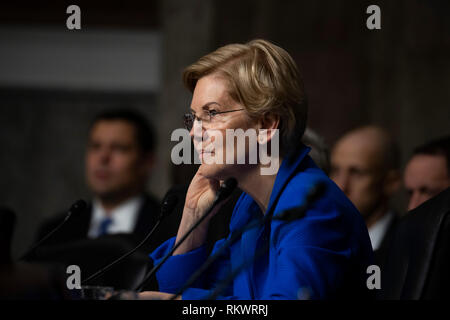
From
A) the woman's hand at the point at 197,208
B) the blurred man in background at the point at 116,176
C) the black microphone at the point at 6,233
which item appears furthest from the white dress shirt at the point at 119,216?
the black microphone at the point at 6,233

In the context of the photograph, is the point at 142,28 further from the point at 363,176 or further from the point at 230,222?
the point at 230,222

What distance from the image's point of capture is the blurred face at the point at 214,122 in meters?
1.55

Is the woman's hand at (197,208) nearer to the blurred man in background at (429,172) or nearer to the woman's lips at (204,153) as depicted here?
the woman's lips at (204,153)

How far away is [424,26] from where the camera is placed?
4371 millimetres

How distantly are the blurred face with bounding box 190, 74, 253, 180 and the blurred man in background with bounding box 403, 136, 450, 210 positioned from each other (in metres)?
1.14

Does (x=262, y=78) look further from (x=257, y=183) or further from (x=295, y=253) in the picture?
(x=295, y=253)

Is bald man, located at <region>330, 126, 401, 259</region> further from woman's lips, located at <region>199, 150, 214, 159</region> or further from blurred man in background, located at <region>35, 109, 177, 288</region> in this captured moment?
woman's lips, located at <region>199, 150, 214, 159</region>

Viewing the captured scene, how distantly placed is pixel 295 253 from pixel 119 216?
2193 millimetres

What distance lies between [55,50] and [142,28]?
886 mm

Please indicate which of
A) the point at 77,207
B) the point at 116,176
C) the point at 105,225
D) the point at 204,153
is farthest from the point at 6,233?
the point at 116,176

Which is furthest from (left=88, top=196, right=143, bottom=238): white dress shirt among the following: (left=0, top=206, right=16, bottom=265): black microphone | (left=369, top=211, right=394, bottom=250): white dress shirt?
(left=0, top=206, right=16, bottom=265): black microphone

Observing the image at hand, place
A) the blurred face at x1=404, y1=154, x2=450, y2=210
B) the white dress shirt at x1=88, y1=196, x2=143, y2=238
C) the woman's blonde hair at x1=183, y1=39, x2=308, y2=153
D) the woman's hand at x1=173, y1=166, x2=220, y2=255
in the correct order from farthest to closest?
the white dress shirt at x1=88, y1=196, x2=143, y2=238 < the blurred face at x1=404, y1=154, x2=450, y2=210 < the woman's hand at x1=173, y1=166, x2=220, y2=255 < the woman's blonde hair at x1=183, y1=39, x2=308, y2=153

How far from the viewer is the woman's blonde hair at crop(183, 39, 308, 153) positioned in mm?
1535

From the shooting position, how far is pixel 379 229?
9.54 feet
